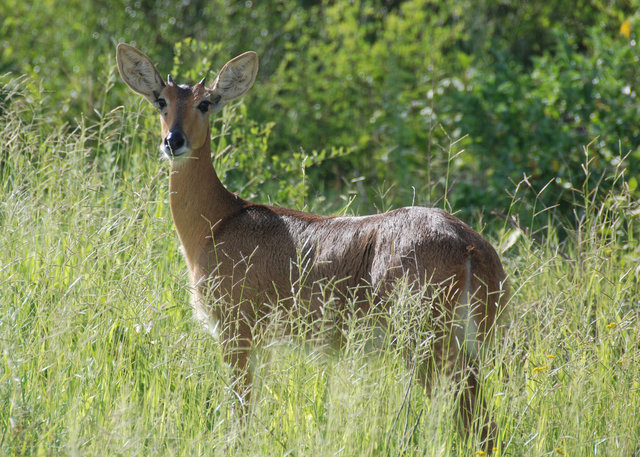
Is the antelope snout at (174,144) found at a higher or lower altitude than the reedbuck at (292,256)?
higher

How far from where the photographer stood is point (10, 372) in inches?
131

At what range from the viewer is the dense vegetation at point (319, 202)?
3365 millimetres

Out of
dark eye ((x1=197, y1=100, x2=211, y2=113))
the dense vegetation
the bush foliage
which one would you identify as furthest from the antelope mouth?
the bush foliage

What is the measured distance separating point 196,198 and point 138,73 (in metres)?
0.85

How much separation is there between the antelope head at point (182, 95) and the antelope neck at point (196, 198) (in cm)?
8

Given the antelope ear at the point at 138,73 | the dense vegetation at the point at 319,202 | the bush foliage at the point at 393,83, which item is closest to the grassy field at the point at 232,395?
the dense vegetation at the point at 319,202

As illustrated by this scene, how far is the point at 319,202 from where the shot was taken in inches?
259

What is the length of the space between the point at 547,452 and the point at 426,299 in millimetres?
806

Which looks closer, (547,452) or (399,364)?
(547,452)

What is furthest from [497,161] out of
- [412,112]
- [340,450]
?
[340,450]

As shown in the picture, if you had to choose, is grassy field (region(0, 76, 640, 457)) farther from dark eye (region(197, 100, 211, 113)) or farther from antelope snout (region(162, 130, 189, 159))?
dark eye (region(197, 100, 211, 113))

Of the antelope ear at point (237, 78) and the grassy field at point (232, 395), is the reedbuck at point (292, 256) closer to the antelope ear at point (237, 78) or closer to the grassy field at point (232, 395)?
the antelope ear at point (237, 78)

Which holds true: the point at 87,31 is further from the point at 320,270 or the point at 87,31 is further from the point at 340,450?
the point at 340,450

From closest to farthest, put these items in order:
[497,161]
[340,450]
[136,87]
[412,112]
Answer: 1. [340,450]
2. [136,87]
3. [497,161]
4. [412,112]
